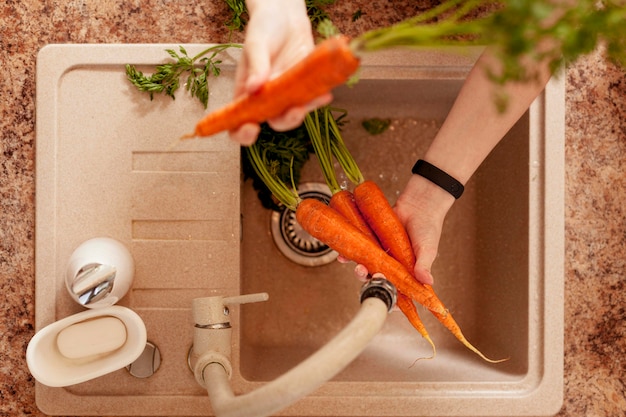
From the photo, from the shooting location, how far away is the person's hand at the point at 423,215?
819 millimetres

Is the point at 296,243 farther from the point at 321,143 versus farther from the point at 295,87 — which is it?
the point at 295,87

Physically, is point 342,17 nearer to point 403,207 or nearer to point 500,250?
point 403,207

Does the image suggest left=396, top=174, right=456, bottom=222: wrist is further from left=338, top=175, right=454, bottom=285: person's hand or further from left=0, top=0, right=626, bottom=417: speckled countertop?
left=0, top=0, right=626, bottom=417: speckled countertop

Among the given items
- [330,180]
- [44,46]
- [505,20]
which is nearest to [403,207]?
[330,180]

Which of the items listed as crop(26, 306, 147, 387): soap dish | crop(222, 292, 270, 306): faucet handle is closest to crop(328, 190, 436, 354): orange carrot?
crop(222, 292, 270, 306): faucet handle

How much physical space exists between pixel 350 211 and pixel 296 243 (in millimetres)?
213

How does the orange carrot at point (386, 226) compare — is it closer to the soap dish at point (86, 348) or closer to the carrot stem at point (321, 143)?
the carrot stem at point (321, 143)

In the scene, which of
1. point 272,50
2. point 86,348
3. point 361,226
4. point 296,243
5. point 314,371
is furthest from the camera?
A: point 296,243

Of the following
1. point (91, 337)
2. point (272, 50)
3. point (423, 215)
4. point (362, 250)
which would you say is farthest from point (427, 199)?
point (91, 337)

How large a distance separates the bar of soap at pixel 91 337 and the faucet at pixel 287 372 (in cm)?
11

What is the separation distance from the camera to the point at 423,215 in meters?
0.85

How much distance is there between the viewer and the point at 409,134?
1.06 meters

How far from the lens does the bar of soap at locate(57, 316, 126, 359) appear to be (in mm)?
755

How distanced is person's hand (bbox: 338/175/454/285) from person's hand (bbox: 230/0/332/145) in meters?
0.27
